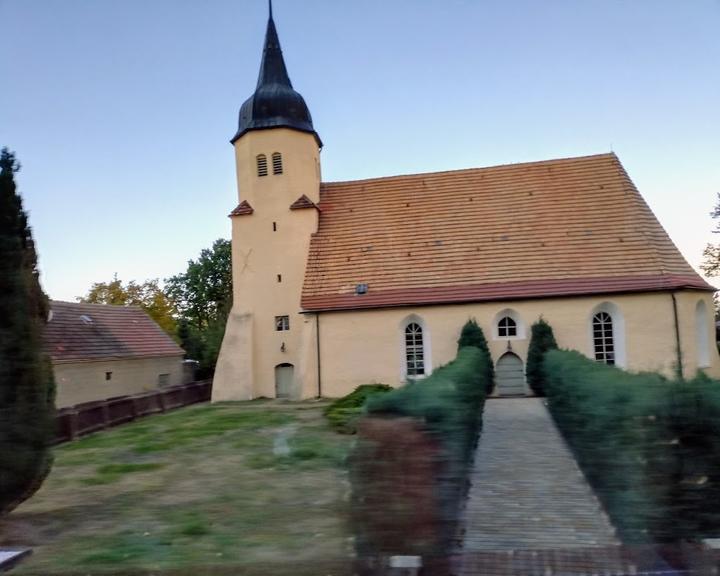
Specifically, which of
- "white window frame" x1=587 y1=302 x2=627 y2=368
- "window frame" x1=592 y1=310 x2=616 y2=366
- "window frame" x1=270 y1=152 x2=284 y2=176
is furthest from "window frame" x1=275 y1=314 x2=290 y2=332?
"window frame" x1=592 y1=310 x2=616 y2=366

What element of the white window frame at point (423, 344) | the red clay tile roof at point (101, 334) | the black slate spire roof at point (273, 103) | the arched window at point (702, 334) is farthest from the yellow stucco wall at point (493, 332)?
the red clay tile roof at point (101, 334)

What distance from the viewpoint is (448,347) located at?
23531mm

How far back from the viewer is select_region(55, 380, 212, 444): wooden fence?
16.7m

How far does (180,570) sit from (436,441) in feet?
8.27

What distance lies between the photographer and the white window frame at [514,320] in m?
23.2

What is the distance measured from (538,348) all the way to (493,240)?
507 centimetres

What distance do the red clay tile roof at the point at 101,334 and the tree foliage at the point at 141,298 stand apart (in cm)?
1751

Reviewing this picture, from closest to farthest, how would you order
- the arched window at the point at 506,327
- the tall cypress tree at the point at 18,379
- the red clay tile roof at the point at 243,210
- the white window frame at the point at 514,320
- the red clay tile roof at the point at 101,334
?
1. the tall cypress tree at the point at 18,379
2. the white window frame at the point at 514,320
3. the arched window at the point at 506,327
4. the red clay tile roof at the point at 101,334
5. the red clay tile roof at the point at 243,210

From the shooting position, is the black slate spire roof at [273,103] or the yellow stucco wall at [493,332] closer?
the yellow stucco wall at [493,332]

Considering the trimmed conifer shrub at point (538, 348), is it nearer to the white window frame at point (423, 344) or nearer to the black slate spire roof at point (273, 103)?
the white window frame at point (423, 344)

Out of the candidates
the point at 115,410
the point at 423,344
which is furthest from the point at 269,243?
the point at 115,410

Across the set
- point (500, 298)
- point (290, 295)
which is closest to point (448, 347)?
point (500, 298)

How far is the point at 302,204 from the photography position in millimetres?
26453

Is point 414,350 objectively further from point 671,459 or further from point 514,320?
point 671,459
